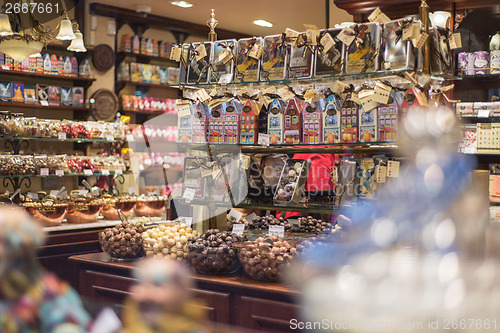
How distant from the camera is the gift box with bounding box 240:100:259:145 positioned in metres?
3.04

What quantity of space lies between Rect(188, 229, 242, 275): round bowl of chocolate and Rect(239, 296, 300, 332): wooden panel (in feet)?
0.70

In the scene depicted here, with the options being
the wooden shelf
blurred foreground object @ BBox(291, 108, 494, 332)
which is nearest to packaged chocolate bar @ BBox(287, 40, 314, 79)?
blurred foreground object @ BBox(291, 108, 494, 332)

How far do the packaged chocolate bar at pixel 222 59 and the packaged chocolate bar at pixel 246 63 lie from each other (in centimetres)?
3

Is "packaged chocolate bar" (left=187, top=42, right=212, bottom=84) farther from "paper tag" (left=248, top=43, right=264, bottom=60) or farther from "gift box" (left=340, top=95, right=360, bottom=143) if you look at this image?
"gift box" (left=340, top=95, right=360, bottom=143)

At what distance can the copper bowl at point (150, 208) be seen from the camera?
5805mm

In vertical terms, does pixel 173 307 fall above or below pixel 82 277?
above

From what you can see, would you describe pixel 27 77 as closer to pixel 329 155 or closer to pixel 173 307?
pixel 329 155

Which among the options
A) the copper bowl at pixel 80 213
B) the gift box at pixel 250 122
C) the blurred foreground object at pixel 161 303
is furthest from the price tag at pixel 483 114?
the blurred foreground object at pixel 161 303

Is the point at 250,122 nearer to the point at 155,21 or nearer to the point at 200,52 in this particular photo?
the point at 200,52

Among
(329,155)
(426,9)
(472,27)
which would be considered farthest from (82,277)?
(472,27)

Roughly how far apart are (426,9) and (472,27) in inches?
101

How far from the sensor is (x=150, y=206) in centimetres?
589

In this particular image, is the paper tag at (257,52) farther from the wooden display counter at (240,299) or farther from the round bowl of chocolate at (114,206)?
the round bowl of chocolate at (114,206)

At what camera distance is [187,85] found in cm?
326
